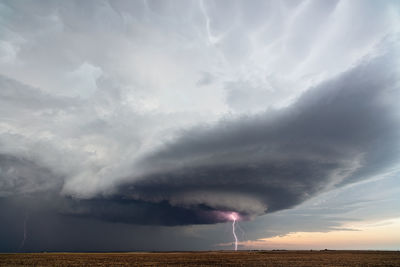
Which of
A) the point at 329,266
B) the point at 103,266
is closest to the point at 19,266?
the point at 103,266

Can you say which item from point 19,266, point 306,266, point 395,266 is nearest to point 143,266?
point 19,266

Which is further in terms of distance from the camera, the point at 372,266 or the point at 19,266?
the point at 372,266

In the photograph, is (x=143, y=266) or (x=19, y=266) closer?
(x=19, y=266)

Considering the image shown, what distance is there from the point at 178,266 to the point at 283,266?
24.6m

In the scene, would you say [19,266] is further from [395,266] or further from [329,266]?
[395,266]

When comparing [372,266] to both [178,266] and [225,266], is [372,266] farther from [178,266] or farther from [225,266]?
[178,266]

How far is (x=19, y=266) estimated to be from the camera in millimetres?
56250

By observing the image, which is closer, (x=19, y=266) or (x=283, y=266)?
(x=19, y=266)

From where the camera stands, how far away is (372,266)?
6034 centimetres

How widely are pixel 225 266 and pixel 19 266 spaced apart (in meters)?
46.4

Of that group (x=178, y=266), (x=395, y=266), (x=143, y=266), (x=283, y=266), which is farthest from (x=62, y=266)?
(x=395, y=266)

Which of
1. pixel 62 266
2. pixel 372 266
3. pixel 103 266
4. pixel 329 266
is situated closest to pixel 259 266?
pixel 329 266

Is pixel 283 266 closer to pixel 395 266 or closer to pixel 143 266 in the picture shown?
pixel 395 266

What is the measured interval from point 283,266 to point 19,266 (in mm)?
59318
